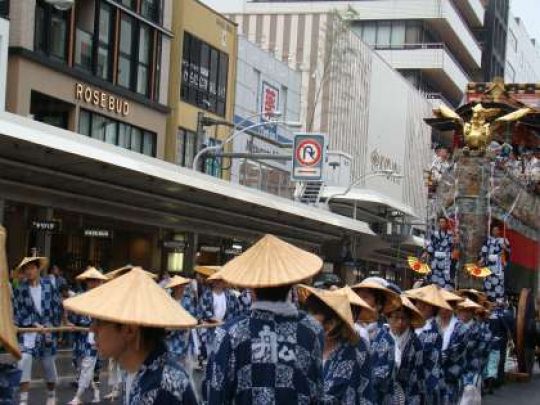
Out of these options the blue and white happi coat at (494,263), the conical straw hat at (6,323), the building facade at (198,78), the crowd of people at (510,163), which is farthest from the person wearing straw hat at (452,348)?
the building facade at (198,78)

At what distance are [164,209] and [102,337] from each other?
66.3ft

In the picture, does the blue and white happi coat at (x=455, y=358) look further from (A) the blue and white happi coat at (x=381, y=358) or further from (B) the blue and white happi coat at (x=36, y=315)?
(B) the blue and white happi coat at (x=36, y=315)

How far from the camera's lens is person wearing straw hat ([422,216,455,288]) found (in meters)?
17.4

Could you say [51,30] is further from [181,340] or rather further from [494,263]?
[181,340]

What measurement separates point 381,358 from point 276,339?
8.13 ft

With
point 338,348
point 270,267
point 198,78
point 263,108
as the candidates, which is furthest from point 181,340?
point 263,108

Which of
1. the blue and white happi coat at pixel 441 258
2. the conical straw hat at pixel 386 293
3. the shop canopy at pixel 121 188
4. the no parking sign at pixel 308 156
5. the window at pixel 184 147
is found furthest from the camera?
the window at pixel 184 147

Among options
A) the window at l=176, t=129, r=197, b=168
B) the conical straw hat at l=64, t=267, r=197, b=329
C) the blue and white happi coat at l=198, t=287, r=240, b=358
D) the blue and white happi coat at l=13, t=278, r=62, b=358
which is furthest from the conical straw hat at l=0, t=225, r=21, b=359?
the window at l=176, t=129, r=197, b=168

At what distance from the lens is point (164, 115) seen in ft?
114

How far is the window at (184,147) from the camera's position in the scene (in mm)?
36000

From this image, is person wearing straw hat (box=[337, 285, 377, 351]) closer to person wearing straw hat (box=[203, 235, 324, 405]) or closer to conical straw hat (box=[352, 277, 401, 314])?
conical straw hat (box=[352, 277, 401, 314])

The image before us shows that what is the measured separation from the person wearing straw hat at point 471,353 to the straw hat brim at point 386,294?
3.26 meters

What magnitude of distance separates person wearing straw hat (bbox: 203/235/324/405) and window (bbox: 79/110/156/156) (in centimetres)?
2481

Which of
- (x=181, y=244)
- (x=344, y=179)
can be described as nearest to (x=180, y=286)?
(x=181, y=244)
